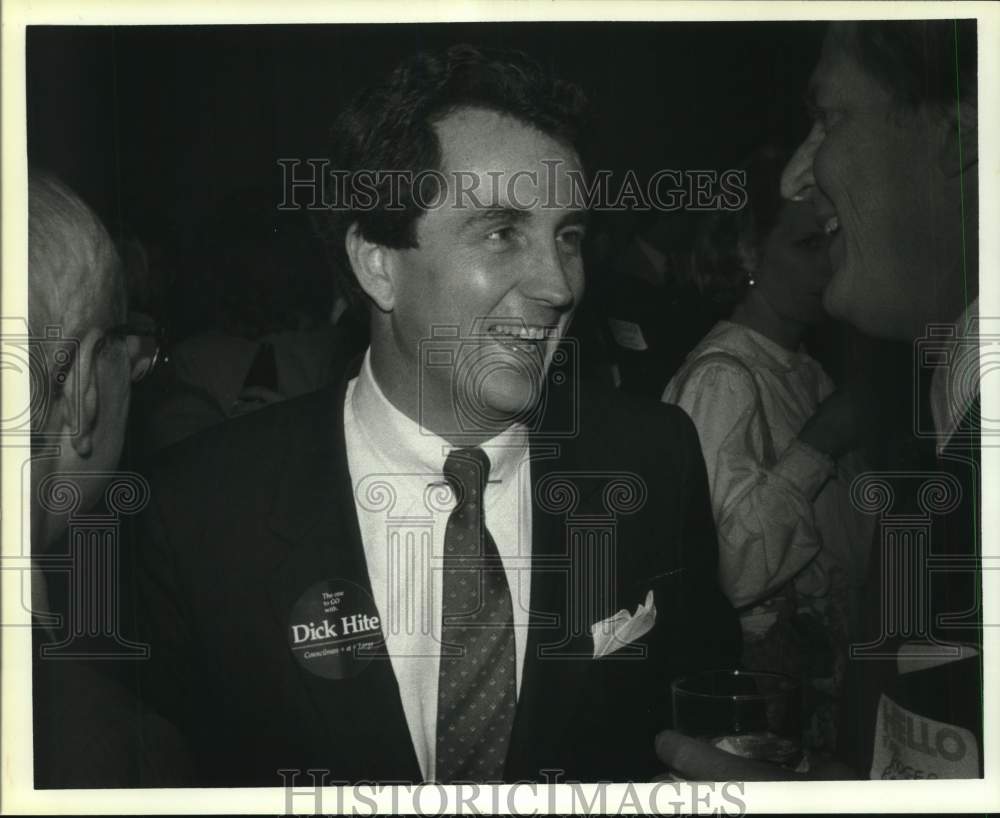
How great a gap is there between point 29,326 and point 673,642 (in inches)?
56.0

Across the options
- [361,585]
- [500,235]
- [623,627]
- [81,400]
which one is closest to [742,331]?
[500,235]

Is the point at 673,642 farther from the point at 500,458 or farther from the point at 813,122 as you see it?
the point at 813,122

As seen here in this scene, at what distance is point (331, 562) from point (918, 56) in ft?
5.06

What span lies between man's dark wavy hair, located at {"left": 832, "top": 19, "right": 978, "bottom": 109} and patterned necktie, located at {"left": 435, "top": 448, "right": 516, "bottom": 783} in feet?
3.61

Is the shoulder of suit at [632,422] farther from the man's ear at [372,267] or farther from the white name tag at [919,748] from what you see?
the white name tag at [919,748]

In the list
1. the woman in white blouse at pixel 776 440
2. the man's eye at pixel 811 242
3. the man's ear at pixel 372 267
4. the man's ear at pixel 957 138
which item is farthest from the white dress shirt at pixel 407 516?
the man's ear at pixel 957 138

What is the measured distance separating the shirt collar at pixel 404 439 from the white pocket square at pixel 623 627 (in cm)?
36

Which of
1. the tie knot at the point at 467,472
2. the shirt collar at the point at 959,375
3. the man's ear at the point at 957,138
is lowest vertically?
the tie knot at the point at 467,472

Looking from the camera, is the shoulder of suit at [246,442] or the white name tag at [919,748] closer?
the shoulder of suit at [246,442]

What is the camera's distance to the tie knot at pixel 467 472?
229 cm

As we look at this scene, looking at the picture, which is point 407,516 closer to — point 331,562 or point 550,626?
point 331,562

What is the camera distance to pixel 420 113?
2.25 meters

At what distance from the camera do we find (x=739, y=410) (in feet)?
7.63

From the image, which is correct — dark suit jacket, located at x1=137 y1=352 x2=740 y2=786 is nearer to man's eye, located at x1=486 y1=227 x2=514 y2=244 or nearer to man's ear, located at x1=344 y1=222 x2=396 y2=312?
man's ear, located at x1=344 y1=222 x2=396 y2=312
